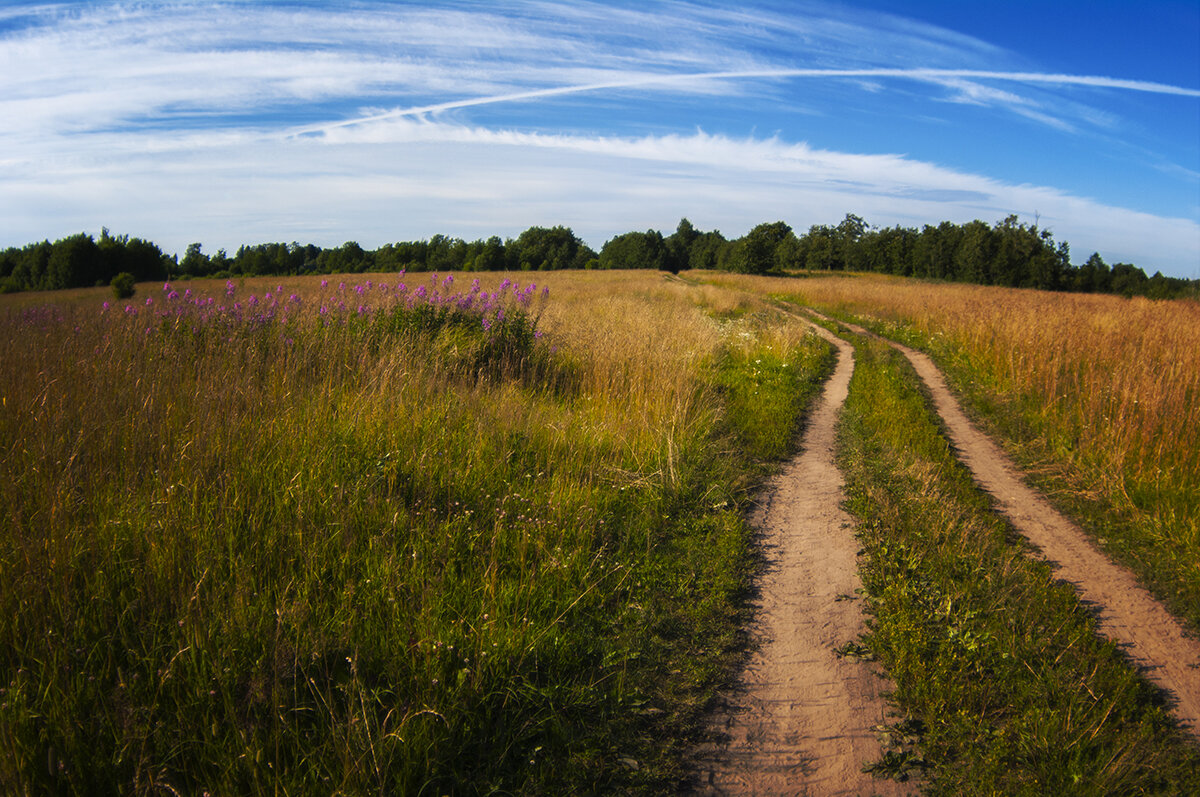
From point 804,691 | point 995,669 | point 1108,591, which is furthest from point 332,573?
point 1108,591

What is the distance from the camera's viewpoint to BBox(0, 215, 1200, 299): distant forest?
139 feet

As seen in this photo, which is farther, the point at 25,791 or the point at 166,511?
the point at 166,511

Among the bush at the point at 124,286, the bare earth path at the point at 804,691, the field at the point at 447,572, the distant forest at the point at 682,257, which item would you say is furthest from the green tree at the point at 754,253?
the bare earth path at the point at 804,691

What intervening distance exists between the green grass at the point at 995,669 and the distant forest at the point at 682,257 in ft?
27.9

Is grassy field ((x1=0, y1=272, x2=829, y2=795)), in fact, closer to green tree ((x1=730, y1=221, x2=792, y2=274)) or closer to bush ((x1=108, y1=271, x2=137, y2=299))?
bush ((x1=108, y1=271, x2=137, y2=299))

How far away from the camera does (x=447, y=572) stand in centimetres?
338

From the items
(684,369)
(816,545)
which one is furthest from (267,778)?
(684,369)

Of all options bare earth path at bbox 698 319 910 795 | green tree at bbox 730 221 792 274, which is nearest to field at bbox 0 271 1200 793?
bare earth path at bbox 698 319 910 795

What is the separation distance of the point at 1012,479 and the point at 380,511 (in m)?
6.44

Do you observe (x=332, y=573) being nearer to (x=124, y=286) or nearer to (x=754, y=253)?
(x=124, y=286)

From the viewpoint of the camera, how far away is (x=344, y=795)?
2.10 metres

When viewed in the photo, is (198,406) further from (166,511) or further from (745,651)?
(745,651)

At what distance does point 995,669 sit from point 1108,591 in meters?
1.79

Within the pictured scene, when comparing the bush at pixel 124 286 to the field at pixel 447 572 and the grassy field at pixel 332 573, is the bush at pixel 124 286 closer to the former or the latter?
the field at pixel 447 572
